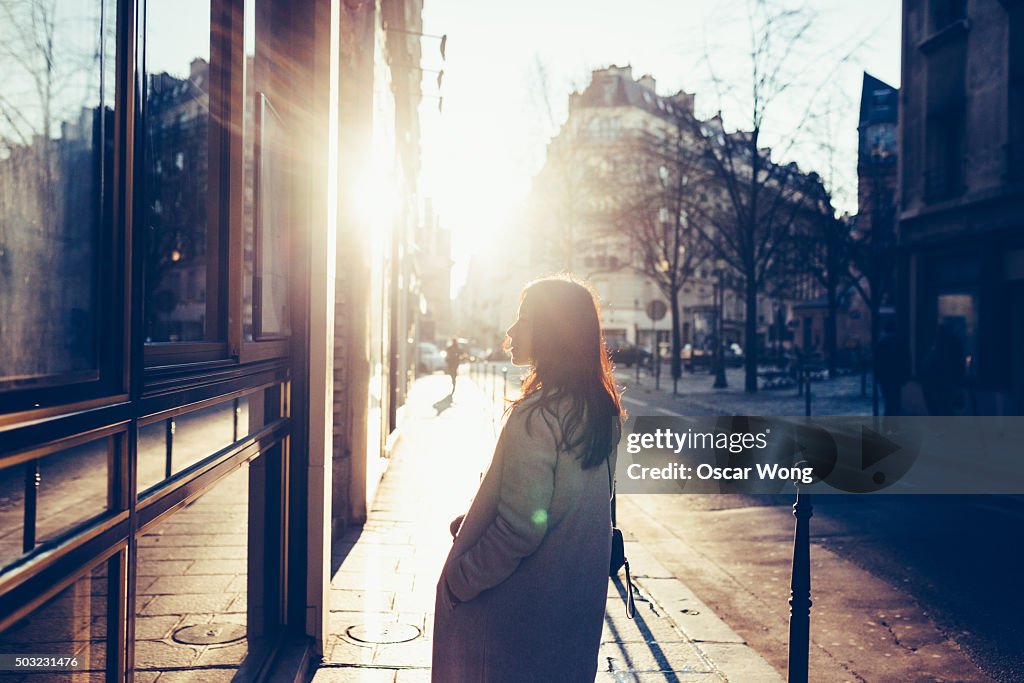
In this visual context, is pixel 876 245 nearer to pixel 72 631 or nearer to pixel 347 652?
pixel 347 652

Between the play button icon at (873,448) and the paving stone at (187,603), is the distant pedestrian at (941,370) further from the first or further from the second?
the paving stone at (187,603)

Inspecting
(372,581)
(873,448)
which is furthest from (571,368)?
(873,448)

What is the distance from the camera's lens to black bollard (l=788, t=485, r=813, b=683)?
364cm

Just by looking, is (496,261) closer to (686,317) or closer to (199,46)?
(686,317)

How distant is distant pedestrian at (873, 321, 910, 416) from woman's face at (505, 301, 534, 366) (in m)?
12.8

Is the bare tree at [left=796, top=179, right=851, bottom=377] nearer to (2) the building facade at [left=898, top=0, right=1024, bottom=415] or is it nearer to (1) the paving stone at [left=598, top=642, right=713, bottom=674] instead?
(2) the building facade at [left=898, top=0, right=1024, bottom=415]

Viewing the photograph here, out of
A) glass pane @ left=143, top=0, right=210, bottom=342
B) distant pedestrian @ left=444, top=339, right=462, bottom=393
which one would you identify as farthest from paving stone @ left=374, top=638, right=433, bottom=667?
distant pedestrian @ left=444, top=339, right=462, bottom=393

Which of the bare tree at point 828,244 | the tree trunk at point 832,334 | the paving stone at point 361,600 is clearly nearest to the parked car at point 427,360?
the bare tree at point 828,244

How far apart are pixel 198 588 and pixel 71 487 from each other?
2.18 metres

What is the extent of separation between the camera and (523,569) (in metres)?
2.46

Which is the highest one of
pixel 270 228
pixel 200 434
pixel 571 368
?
pixel 270 228

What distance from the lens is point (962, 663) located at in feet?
15.3

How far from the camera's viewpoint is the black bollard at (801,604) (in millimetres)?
3645

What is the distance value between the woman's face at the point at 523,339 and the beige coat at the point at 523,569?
0.15 meters
